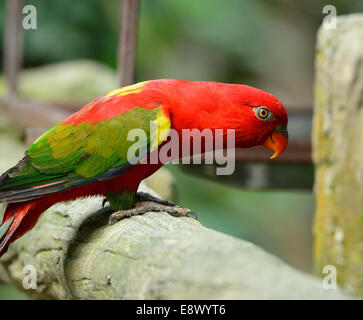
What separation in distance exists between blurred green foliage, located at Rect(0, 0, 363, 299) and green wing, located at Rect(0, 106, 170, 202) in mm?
3683

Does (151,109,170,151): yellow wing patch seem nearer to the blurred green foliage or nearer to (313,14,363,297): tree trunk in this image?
(313,14,363,297): tree trunk

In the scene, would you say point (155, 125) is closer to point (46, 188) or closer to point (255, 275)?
point (46, 188)

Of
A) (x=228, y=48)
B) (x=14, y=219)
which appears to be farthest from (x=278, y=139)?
(x=228, y=48)

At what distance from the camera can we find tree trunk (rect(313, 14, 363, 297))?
6.34 ft

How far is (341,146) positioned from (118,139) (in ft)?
3.80

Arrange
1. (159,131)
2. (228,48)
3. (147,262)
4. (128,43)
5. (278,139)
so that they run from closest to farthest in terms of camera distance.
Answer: (147,262)
(159,131)
(278,139)
(128,43)
(228,48)

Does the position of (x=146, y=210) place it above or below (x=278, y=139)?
below

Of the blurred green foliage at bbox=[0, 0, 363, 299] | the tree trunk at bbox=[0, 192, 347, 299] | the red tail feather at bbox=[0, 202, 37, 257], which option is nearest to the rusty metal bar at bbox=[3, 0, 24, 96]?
the tree trunk at bbox=[0, 192, 347, 299]

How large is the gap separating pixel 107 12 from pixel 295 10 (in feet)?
6.28

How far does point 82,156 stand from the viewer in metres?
1.12

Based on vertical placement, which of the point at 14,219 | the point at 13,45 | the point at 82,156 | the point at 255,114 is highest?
the point at 13,45

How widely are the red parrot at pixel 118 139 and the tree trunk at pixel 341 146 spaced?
87 cm

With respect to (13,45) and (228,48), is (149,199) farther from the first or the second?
(228,48)
